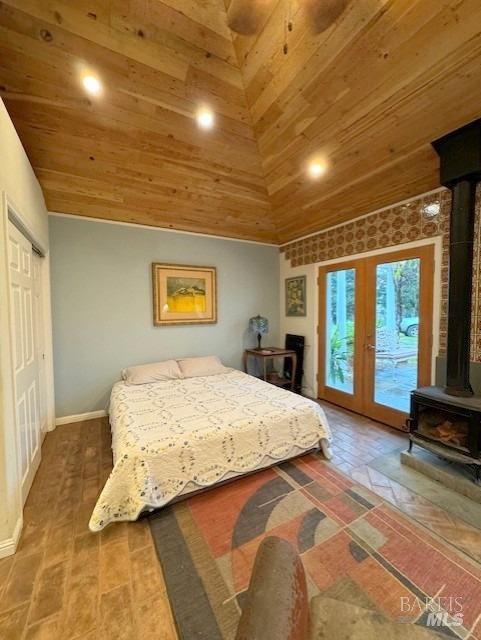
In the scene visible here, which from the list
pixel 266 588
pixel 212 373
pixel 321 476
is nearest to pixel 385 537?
pixel 321 476

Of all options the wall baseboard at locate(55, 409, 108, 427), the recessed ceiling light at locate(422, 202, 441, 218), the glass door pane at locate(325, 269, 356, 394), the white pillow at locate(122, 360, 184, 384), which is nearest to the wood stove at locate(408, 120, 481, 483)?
the recessed ceiling light at locate(422, 202, 441, 218)

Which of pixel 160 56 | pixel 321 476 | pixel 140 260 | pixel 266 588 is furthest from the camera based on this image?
pixel 140 260

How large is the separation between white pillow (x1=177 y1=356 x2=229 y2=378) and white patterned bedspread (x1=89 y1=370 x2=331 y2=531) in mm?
587

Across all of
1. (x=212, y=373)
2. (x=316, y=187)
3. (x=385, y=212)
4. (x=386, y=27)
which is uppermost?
(x=386, y=27)

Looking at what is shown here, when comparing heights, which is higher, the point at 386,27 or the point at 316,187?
the point at 386,27

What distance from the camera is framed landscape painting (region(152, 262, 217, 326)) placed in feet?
12.4

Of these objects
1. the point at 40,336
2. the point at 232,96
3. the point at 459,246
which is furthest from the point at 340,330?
the point at 40,336

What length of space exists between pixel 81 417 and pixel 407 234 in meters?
4.35

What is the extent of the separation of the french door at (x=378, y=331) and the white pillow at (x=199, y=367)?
159cm

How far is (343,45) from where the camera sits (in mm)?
1787

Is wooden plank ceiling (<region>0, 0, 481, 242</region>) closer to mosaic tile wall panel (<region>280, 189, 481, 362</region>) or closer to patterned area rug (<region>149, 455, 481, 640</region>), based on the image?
mosaic tile wall panel (<region>280, 189, 481, 362</region>)

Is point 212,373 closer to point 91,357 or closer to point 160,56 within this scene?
point 91,357

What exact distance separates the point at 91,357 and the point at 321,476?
116 inches

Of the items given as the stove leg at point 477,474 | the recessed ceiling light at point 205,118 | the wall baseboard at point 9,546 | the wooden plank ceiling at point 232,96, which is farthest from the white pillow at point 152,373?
the stove leg at point 477,474
